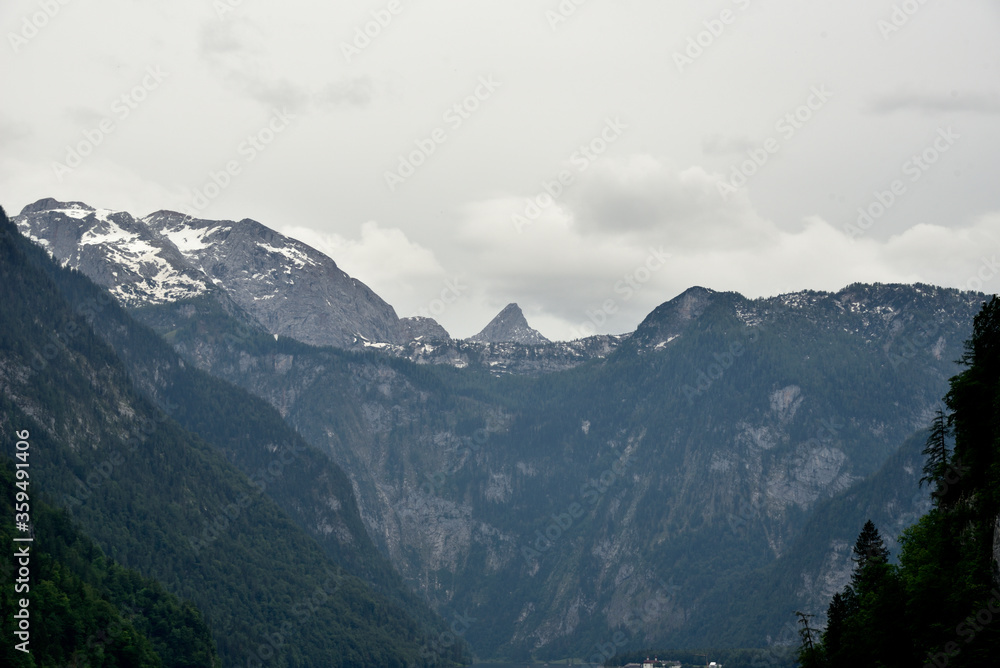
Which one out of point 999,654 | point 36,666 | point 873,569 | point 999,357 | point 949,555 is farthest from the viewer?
point 36,666

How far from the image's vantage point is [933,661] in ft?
316

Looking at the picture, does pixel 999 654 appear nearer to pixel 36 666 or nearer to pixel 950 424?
pixel 950 424

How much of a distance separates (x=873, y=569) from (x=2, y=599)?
5278 inches

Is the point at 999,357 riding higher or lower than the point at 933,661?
higher

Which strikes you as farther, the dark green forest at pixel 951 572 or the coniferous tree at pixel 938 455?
the coniferous tree at pixel 938 455

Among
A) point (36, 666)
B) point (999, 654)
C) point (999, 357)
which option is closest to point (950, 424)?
point (999, 357)

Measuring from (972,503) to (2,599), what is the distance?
148m

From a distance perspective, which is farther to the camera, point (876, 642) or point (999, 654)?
point (876, 642)

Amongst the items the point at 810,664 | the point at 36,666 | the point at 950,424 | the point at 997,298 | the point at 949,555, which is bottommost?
the point at 36,666

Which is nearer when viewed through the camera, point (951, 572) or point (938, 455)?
point (951, 572)

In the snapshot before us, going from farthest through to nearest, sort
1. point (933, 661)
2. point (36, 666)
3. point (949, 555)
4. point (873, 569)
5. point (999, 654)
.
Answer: point (36, 666)
point (873, 569)
point (949, 555)
point (933, 661)
point (999, 654)

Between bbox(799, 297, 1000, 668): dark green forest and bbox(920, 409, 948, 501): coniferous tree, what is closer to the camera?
bbox(799, 297, 1000, 668): dark green forest

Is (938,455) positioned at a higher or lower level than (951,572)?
higher

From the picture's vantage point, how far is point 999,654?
88938 mm
